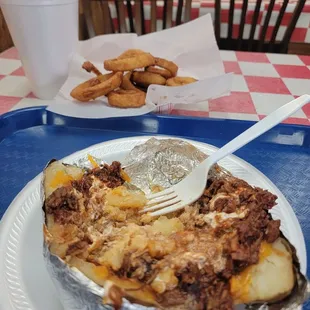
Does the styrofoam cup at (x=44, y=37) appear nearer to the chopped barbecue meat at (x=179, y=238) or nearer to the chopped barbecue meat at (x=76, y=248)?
the chopped barbecue meat at (x=179, y=238)

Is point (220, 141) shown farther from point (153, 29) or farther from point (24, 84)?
point (153, 29)

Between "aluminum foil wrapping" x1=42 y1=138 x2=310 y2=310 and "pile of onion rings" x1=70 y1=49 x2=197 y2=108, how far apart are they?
0.33 m

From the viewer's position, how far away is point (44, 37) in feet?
3.12

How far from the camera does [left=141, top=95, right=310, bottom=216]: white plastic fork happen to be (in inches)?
19.8

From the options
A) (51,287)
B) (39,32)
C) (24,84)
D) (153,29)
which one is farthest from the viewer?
(153,29)

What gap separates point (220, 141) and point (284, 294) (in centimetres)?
53

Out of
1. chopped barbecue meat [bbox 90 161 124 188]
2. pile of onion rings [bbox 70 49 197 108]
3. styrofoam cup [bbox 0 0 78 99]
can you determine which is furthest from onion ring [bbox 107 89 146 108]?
chopped barbecue meat [bbox 90 161 124 188]

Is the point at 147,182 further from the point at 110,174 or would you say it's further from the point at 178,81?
the point at 178,81

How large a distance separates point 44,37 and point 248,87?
655 millimetres

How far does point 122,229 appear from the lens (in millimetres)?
450

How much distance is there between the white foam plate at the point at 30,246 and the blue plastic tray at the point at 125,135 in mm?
95

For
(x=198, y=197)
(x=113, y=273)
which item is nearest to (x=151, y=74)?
(x=198, y=197)

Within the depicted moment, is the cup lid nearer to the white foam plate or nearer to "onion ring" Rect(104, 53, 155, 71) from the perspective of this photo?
"onion ring" Rect(104, 53, 155, 71)

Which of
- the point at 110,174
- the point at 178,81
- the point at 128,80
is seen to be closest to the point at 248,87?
the point at 178,81
